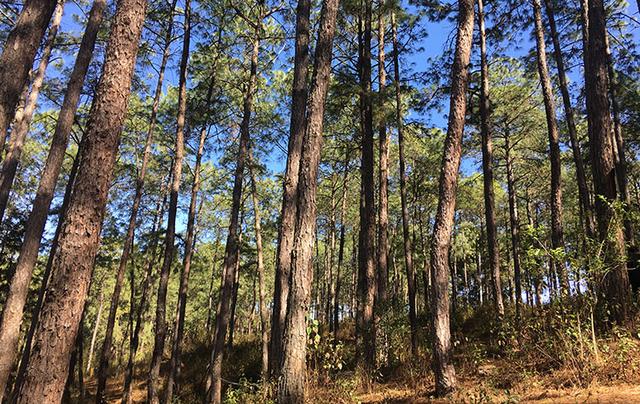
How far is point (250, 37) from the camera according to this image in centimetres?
1193

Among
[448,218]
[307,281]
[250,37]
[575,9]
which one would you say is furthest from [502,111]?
[307,281]

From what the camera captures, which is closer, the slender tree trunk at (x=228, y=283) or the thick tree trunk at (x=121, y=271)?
the slender tree trunk at (x=228, y=283)

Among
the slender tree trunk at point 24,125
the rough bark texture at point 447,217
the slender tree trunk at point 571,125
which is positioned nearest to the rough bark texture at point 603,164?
the rough bark texture at point 447,217

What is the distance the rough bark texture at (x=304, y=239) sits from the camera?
4816mm

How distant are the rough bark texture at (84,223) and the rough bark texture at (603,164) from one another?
271 inches

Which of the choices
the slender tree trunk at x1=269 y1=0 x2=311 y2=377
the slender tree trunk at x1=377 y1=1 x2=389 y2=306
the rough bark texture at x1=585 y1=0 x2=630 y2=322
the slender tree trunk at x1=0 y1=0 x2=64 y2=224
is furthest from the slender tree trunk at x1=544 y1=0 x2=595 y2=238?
the slender tree trunk at x1=0 y1=0 x2=64 y2=224

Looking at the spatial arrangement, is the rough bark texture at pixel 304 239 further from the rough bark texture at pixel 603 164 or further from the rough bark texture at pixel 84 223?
the rough bark texture at pixel 603 164

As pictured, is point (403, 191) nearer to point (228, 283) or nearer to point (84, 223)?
point (228, 283)

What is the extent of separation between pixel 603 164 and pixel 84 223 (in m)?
8.54

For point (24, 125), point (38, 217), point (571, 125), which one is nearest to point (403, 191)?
point (571, 125)

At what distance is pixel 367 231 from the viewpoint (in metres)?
10.5

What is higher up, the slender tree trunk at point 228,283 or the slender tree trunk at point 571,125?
the slender tree trunk at point 571,125

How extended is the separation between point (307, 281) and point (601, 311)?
4.61 metres

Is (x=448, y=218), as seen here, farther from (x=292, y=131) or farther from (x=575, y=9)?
(x=575, y=9)
